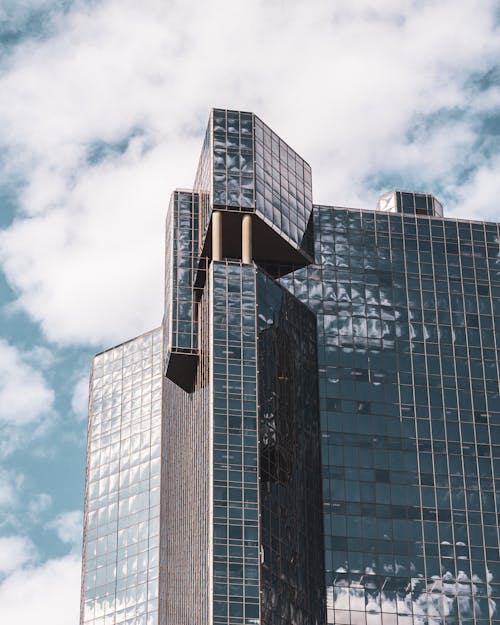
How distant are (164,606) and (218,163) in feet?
183

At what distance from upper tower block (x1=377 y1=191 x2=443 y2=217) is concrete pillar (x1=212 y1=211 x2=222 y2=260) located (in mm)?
30707

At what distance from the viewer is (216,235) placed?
170 meters

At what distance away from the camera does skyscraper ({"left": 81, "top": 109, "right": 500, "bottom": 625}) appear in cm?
15688

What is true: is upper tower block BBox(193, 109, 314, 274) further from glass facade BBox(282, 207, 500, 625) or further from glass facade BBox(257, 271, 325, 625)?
glass facade BBox(257, 271, 325, 625)

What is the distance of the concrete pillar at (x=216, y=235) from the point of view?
554 ft

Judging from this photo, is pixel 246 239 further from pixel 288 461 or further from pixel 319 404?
pixel 288 461

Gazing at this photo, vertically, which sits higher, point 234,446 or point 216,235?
point 216,235

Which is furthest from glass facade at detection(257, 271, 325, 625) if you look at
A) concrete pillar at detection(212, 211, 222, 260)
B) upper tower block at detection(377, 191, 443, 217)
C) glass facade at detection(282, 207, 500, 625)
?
upper tower block at detection(377, 191, 443, 217)

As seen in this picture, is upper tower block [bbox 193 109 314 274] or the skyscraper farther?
upper tower block [bbox 193 109 314 274]

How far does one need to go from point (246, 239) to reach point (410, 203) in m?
32.9

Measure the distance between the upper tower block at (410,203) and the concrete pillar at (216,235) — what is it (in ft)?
101

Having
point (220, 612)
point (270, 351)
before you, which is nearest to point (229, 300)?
point (270, 351)

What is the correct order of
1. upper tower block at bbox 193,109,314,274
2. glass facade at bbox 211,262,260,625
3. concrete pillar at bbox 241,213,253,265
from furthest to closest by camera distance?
1. upper tower block at bbox 193,109,314,274
2. concrete pillar at bbox 241,213,253,265
3. glass facade at bbox 211,262,260,625

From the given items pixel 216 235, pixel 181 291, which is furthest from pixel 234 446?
pixel 216 235
